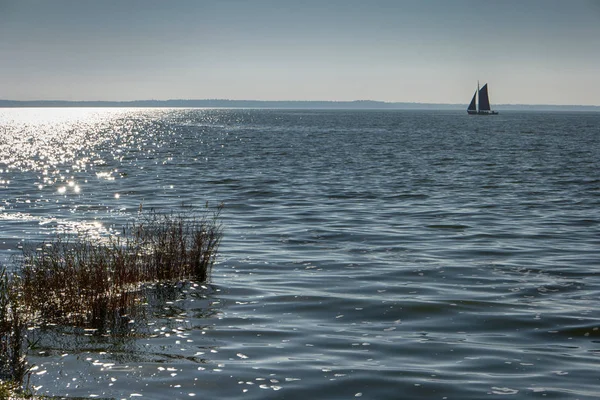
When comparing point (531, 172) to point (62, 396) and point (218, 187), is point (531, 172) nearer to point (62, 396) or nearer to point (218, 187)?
point (218, 187)

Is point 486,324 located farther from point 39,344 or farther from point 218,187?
point 218,187

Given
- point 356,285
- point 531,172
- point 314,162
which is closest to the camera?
point 356,285

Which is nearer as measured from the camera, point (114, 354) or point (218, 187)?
point (114, 354)

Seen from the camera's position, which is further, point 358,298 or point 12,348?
point 358,298

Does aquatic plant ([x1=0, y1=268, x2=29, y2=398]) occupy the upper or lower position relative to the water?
upper

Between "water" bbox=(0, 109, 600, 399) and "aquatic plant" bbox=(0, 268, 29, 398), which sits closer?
"aquatic plant" bbox=(0, 268, 29, 398)

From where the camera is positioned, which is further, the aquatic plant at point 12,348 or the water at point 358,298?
the water at point 358,298

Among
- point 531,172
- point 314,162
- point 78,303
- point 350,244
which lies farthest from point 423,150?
point 78,303

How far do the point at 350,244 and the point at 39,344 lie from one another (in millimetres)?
10442

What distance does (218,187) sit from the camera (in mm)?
33781

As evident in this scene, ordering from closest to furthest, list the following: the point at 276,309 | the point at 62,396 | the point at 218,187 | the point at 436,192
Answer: the point at 62,396, the point at 276,309, the point at 436,192, the point at 218,187

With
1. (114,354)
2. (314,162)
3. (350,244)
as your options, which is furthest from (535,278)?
(314,162)

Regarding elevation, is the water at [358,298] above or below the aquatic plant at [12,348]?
below

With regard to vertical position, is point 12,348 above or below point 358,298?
above
